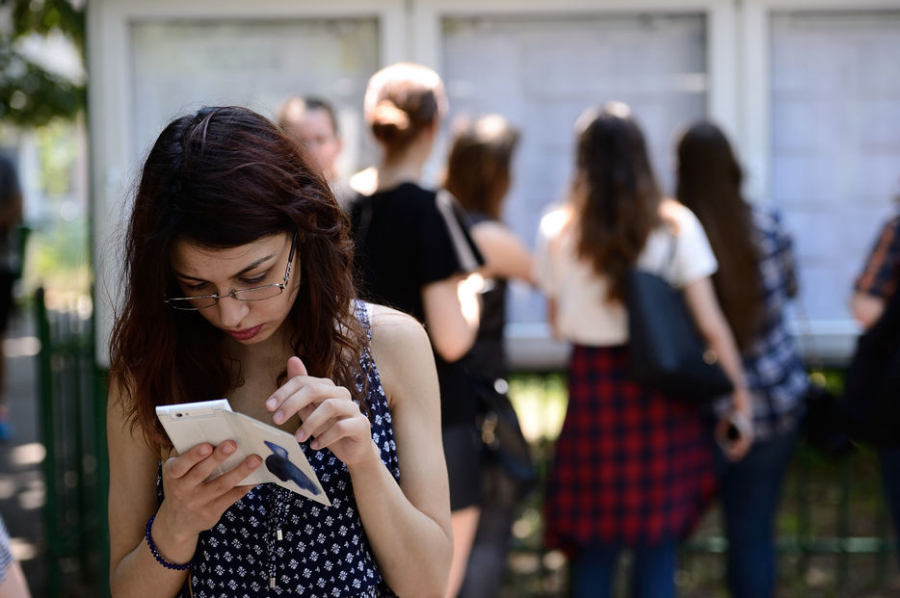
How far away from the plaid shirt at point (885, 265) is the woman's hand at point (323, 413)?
98.2 inches

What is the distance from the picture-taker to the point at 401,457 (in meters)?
1.86

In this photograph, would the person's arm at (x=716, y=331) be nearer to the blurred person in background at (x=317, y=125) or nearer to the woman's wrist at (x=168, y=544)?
the blurred person in background at (x=317, y=125)

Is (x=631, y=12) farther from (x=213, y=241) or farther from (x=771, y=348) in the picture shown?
(x=213, y=241)

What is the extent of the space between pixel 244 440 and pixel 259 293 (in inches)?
10.8

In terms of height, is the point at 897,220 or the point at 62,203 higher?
the point at 62,203

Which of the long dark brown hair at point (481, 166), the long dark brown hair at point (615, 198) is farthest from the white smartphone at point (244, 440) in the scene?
the long dark brown hair at point (481, 166)

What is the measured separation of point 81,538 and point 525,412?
390 cm

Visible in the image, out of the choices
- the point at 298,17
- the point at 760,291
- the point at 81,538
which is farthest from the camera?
the point at 81,538

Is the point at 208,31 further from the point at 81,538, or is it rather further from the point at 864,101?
the point at 864,101

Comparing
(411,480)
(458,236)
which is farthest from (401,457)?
(458,236)

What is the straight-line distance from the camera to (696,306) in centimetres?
358

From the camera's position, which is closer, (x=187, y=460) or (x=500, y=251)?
(x=187, y=460)

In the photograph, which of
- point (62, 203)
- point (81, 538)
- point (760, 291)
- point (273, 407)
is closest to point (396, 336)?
point (273, 407)

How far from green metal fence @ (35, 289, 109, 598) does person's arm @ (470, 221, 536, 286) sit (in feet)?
5.13
